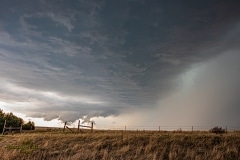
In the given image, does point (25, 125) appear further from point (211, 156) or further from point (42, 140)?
point (211, 156)

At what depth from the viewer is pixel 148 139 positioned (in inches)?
1115

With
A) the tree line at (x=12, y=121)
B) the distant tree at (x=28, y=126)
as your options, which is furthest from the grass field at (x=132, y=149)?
the distant tree at (x=28, y=126)

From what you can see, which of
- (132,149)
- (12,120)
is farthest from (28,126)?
(132,149)

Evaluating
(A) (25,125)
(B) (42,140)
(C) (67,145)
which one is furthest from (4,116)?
(C) (67,145)

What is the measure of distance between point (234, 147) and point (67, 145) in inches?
637

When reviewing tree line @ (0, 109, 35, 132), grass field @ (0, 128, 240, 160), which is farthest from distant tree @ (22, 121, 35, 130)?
grass field @ (0, 128, 240, 160)

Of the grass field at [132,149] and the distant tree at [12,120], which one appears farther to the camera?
the distant tree at [12,120]

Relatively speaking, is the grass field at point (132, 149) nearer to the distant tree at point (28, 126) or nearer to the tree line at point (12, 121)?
the tree line at point (12, 121)

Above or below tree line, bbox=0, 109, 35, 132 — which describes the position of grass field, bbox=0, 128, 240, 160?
below

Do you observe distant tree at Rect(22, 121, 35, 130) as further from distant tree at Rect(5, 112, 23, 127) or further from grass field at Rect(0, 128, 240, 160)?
grass field at Rect(0, 128, 240, 160)

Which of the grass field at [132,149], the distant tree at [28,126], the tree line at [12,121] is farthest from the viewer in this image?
the distant tree at [28,126]

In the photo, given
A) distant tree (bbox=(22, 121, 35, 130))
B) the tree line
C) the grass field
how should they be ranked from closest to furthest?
the grass field, the tree line, distant tree (bbox=(22, 121, 35, 130))

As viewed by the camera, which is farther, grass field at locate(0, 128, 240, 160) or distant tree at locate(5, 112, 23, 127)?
distant tree at locate(5, 112, 23, 127)

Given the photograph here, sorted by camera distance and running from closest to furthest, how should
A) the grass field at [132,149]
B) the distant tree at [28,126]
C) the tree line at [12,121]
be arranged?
the grass field at [132,149], the tree line at [12,121], the distant tree at [28,126]
